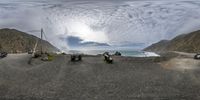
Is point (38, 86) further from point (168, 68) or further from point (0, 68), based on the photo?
point (168, 68)

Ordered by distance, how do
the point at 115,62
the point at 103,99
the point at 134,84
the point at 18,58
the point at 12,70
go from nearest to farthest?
the point at 103,99, the point at 134,84, the point at 12,70, the point at 115,62, the point at 18,58

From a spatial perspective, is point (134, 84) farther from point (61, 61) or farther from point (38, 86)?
point (61, 61)

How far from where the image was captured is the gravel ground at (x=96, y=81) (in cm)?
4431

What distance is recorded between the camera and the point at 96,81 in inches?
1927

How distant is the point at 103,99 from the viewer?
43.2 metres

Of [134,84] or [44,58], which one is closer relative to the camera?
[134,84]

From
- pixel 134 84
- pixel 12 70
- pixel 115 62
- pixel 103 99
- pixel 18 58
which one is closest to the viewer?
pixel 103 99

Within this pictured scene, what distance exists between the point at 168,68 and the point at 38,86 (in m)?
18.5

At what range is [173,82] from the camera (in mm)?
48250

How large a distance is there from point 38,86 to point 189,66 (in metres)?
21.4

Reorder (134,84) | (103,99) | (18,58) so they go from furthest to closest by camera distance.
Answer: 1. (18,58)
2. (134,84)
3. (103,99)

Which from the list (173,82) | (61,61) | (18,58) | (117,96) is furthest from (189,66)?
(18,58)

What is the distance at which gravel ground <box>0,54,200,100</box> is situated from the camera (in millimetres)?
44312

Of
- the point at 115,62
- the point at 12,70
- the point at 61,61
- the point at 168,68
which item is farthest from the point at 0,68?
the point at 168,68
